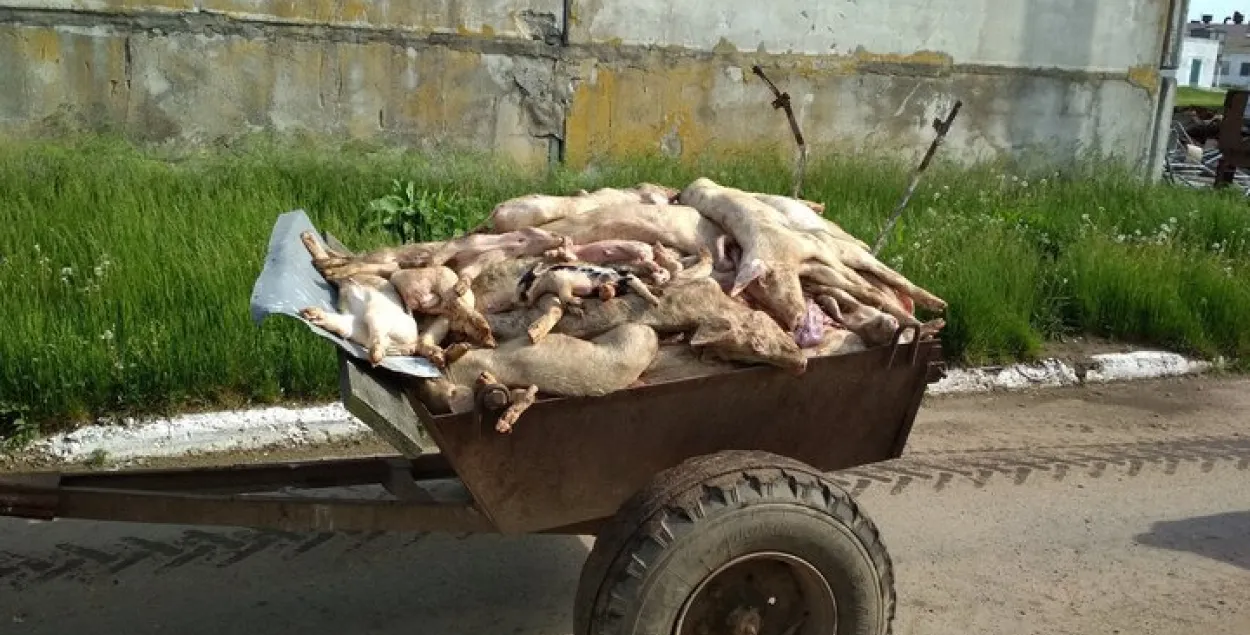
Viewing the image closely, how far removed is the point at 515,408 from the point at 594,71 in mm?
6112

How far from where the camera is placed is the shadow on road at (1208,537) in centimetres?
460

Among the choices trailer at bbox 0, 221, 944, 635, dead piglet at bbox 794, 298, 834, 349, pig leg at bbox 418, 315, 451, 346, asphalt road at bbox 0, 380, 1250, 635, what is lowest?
asphalt road at bbox 0, 380, 1250, 635

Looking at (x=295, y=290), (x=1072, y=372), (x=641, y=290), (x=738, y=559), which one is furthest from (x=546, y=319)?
(x=1072, y=372)

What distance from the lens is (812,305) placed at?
3.42 meters

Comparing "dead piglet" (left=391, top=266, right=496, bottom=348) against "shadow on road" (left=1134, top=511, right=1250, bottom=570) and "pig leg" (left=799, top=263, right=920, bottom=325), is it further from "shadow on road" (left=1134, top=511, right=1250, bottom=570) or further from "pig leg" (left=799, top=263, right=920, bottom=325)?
"shadow on road" (left=1134, top=511, right=1250, bottom=570)

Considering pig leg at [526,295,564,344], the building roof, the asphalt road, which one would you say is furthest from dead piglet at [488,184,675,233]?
the building roof

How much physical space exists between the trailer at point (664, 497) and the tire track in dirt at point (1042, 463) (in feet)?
5.71

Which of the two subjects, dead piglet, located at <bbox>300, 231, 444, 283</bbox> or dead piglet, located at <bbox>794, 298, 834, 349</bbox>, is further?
dead piglet, located at <bbox>300, 231, 444, 283</bbox>

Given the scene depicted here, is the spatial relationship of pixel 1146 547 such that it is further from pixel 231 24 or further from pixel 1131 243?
pixel 231 24

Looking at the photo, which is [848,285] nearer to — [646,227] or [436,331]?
[646,227]

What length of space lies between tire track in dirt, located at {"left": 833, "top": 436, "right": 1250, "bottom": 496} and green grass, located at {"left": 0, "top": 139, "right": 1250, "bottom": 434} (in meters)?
1.09

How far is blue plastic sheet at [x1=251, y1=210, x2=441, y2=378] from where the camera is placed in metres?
3.00

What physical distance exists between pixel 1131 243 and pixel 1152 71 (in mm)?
3395

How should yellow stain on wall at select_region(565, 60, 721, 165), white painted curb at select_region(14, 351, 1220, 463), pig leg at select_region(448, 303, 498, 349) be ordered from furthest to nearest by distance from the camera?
yellow stain on wall at select_region(565, 60, 721, 165) → white painted curb at select_region(14, 351, 1220, 463) → pig leg at select_region(448, 303, 498, 349)
